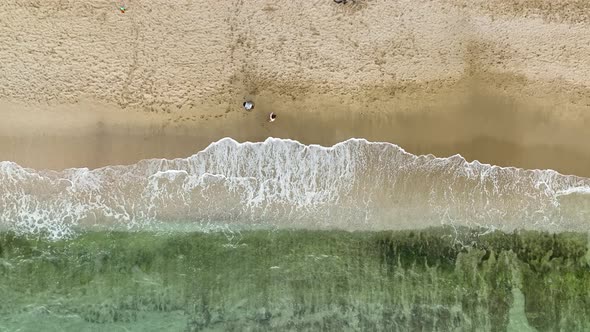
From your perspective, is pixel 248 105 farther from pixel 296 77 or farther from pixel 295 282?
pixel 295 282

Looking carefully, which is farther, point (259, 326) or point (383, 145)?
point (383, 145)

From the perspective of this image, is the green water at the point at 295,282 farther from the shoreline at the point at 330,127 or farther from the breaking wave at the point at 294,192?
the shoreline at the point at 330,127

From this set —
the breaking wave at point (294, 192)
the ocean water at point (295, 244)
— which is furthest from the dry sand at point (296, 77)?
the ocean water at point (295, 244)

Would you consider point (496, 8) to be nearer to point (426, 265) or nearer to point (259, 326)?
point (426, 265)

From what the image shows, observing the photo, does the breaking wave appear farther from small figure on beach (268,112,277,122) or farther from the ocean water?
small figure on beach (268,112,277,122)

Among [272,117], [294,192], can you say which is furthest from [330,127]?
[294,192]

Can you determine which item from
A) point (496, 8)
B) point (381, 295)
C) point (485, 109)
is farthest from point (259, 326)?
point (496, 8)
